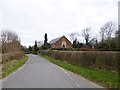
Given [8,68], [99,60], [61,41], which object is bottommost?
[8,68]

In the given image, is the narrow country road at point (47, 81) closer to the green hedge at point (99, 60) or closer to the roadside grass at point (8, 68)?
the roadside grass at point (8, 68)

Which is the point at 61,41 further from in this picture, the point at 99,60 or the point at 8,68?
the point at 99,60

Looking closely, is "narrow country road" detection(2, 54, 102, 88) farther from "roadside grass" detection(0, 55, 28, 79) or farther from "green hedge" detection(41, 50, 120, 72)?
"green hedge" detection(41, 50, 120, 72)

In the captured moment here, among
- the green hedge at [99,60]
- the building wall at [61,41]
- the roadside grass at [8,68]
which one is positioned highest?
the building wall at [61,41]

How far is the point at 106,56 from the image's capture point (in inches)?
861

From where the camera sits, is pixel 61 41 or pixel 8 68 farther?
pixel 61 41

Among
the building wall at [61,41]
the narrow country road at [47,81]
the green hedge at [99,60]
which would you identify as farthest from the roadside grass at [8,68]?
the building wall at [61,41]

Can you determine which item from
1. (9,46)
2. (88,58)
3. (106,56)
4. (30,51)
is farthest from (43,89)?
(30,51)

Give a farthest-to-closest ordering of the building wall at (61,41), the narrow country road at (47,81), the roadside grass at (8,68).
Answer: the building wall at (61,41)
the roadside grass at (8,68)
the narrow country road at (47,81)

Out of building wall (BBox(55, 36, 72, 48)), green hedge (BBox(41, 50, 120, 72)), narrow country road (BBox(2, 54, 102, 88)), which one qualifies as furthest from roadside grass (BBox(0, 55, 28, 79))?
building wall (BBox(55, 36, 72, 48))

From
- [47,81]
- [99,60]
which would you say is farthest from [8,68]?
[47,81]

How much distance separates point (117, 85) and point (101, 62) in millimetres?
9730

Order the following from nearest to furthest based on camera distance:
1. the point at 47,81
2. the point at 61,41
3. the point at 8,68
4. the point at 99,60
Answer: the point at 47,81
the point at 99,60
the point at 8,68
the point at 61,41

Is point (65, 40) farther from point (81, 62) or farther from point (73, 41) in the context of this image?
point (81, 62)
